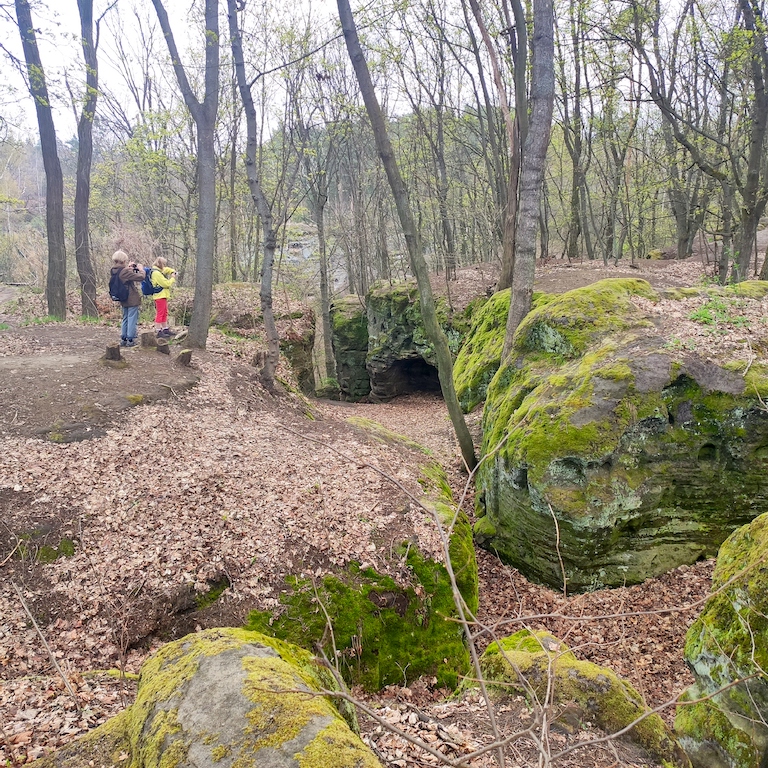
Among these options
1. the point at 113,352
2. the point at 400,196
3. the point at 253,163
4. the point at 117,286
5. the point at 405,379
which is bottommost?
the point at 405,379

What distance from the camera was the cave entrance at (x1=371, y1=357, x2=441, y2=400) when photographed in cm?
1922

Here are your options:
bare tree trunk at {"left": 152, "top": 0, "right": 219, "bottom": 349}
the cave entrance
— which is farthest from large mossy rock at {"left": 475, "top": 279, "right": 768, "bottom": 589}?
the cave entrance

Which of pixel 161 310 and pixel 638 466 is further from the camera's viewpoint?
pixel 161 310

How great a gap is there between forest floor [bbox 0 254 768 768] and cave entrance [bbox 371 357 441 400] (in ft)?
31.8

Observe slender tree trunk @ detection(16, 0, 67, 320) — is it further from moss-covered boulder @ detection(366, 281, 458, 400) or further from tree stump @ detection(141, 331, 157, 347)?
moss-covered boulder @ detection(366, 281, 458, 400)

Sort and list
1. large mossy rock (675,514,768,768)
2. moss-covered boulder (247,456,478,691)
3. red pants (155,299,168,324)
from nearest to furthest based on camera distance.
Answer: large mossy rock (675,514,768,768), moss-covered boulder (247,456,478,691), red pants (155,299,168,324)

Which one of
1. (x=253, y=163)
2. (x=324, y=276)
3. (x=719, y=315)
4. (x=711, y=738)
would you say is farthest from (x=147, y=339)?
(x=324, y=276)

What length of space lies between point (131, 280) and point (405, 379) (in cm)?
1177

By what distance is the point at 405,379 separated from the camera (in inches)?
773

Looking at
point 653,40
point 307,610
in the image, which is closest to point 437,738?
point 307,610

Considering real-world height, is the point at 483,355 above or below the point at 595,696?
above

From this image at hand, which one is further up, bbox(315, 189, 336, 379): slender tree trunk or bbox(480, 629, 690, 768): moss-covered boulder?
bbox(315, 189, 336, 379): slender tree trunk

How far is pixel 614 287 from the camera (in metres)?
8.45

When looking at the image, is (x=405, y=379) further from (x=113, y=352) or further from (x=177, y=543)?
(x=177, y=543)
